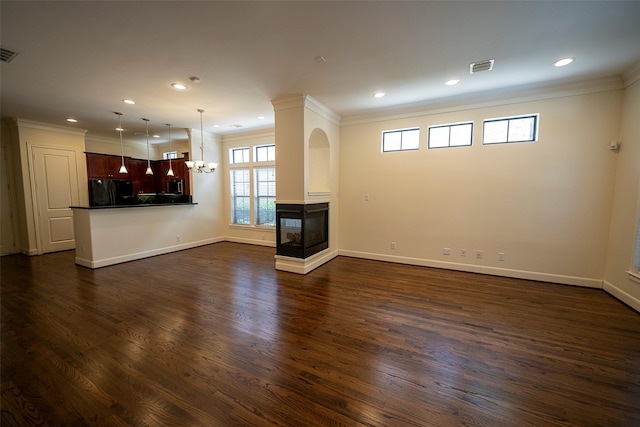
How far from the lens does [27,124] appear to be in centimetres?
539

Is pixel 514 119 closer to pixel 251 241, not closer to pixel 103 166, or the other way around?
pixel 251 241

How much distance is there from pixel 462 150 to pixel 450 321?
2928 millimetres

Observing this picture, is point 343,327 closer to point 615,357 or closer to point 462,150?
point 615,357

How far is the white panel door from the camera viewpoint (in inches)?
223

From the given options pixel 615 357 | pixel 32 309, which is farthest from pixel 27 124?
pixel 615 357

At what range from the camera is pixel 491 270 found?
423 cm

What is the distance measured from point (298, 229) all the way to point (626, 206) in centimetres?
451

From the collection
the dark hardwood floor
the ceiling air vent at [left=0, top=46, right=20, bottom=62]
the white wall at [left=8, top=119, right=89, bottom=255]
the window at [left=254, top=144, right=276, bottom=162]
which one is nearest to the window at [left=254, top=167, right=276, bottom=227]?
the window at [left=254, top=144, right=276, bottom=162]

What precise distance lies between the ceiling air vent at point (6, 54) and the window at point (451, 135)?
18.5ft

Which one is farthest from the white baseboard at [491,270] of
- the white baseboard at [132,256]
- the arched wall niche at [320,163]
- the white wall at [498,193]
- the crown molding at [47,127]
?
the crown molding at [47,127]

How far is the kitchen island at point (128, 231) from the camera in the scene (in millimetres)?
4637

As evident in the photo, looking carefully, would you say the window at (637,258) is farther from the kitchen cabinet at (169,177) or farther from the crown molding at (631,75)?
the kitchen cabinet at (169,177)

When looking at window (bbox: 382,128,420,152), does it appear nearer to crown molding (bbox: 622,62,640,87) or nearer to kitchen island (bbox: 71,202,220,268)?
crown molding (bbox: 622,62,640,87)

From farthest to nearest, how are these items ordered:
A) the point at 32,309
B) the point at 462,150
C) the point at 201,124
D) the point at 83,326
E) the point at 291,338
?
the point at 201,124, the point at 462,150, the point at 32,309, the point at 83,326, the point at 291,338
